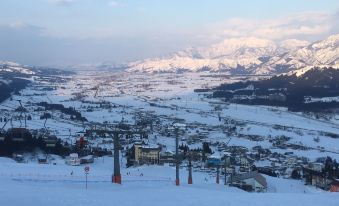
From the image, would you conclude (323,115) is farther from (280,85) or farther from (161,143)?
(280,85)

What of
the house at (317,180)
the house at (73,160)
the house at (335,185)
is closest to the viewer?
the house at (335,185)

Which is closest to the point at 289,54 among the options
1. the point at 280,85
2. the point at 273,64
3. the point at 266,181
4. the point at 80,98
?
the point at 273,64

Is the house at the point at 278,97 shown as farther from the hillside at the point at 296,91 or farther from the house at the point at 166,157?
the house at the point at 166,157

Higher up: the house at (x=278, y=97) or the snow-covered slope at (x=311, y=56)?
the snow-covered slope at (x=311, y=56)

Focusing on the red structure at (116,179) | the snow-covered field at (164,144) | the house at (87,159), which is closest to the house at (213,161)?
the snow-covered field at (164,144)

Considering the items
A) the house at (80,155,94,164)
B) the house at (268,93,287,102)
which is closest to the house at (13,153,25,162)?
the house at (80,155,94,164)

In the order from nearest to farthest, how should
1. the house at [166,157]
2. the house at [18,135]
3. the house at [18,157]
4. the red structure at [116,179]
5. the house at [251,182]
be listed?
the red structure at [116,179]
the house at [251,182]
the house at [18,157]
the house at [166,157]
the house at [18,135]

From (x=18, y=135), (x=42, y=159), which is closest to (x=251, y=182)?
(x=42, y=159)

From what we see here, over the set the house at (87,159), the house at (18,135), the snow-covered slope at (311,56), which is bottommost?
the house at (87,159)

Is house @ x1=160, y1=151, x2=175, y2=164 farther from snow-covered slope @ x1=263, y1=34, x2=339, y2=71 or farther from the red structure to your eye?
snow-covered slope @ x1=263, y1=34, x2=339, y2=71
